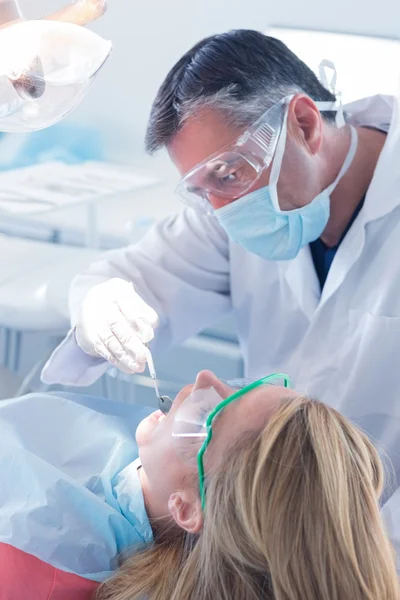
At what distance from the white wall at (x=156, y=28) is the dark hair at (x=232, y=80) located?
51.2 inches

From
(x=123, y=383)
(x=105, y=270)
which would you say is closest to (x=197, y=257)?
(x=105, y=270)

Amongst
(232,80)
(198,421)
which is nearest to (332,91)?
(232,80)

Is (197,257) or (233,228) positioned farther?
(197,257)

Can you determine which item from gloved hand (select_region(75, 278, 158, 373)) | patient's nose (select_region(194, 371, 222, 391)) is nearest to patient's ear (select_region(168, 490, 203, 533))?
patient's nose (select_region(194, 371, 222, 391))

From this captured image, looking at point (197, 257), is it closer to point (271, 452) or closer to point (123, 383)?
point (271, 452)

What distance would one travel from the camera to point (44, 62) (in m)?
0.91

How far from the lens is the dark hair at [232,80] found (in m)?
1.37

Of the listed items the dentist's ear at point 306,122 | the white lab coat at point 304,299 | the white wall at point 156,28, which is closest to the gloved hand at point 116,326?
the white lab coat at point 304,299

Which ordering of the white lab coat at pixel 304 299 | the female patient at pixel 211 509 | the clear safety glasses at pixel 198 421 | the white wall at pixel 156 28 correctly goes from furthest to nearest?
the white wall at pixel 156 28 → the white lab coat at pixel 304 299 → the clear safety glasses at pixel 198 421 → the female patient at pixel 211 509

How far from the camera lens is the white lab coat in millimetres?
1471

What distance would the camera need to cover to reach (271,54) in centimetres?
141

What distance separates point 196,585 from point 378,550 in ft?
0.84

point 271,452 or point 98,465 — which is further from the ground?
point 271,452

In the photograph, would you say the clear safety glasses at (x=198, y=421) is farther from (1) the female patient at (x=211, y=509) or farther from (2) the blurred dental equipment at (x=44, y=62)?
(2) the blurred dental equipment at (x=44, y=62)
